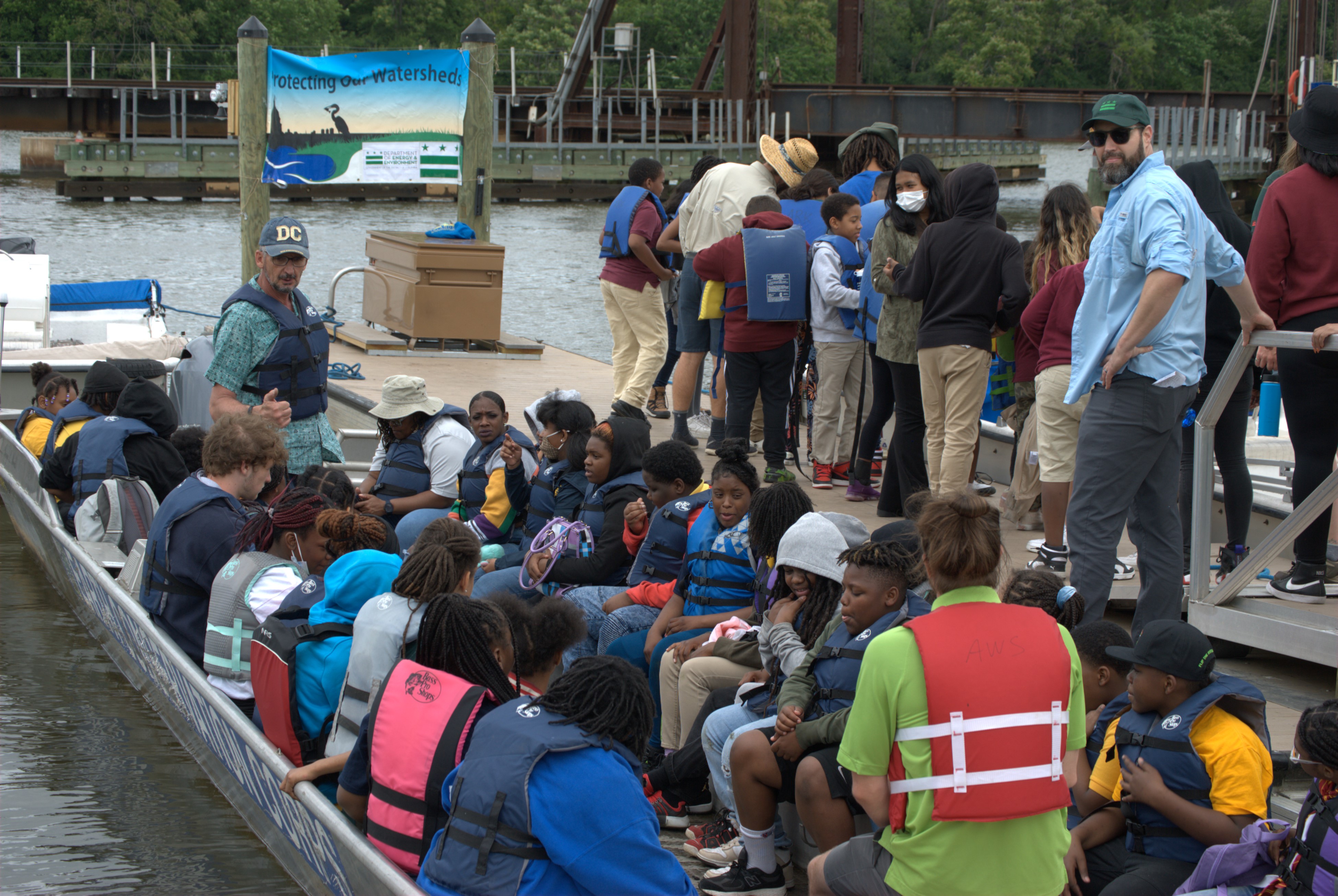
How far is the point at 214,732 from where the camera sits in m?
5.18

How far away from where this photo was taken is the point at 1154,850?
3.58 meters

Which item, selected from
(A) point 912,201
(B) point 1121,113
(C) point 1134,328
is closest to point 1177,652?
(C) point 1134,328

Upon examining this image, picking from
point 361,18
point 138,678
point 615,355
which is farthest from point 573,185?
point 138,678

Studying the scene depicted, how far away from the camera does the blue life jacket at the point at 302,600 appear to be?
4.38m

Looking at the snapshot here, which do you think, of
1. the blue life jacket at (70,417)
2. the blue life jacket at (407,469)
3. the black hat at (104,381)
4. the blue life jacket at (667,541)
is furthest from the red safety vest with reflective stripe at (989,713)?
the blue life jacket at (70,417)

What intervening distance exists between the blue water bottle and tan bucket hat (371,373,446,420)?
590 centimetres

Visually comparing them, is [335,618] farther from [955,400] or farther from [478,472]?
[955,400]

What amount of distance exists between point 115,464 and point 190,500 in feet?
7.87

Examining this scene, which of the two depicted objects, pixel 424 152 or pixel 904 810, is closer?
pixel 904 810

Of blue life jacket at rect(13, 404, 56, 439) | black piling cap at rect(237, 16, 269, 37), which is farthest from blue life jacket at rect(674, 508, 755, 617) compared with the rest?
black piling cap at rect(237, 16, 269, 37)

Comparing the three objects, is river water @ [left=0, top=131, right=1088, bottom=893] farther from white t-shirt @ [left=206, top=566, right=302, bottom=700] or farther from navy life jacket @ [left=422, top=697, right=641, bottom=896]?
navy life jacket @ [left=422, top=697, right=641, bottom=896]

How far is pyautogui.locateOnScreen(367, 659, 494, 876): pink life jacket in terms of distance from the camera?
3369 mm

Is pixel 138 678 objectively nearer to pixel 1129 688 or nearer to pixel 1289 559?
pixel 1129 688

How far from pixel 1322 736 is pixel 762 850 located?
1.62m
